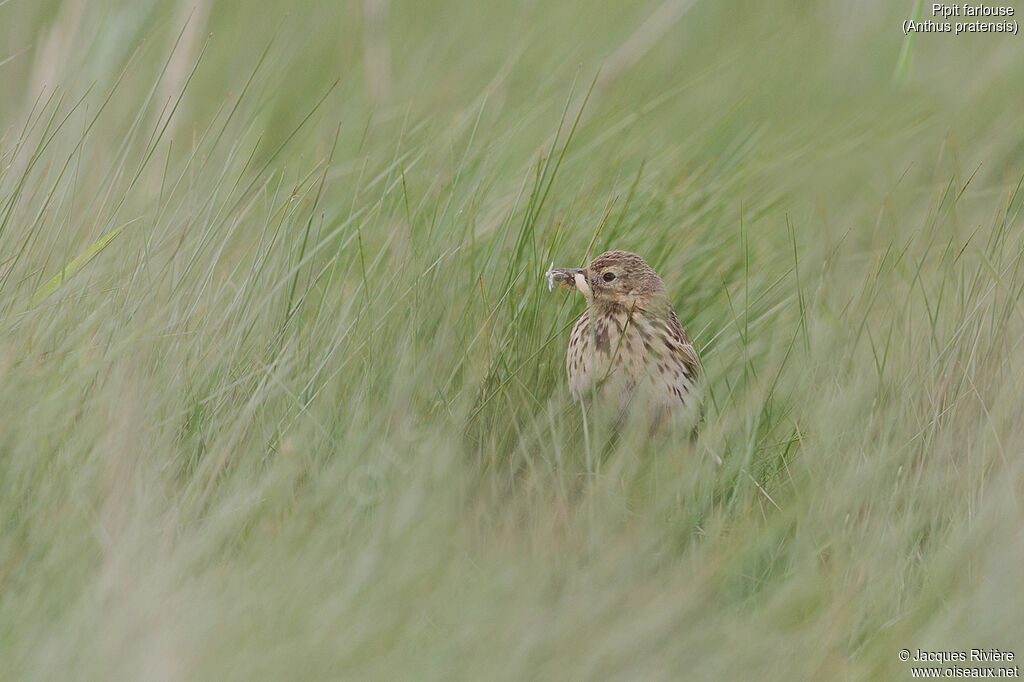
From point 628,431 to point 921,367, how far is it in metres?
0.70

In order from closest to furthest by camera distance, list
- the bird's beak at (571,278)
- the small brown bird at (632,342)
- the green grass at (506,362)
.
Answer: the green grass at (506,362), the small brown bird at (632,342), the bird's beak at (571,278)

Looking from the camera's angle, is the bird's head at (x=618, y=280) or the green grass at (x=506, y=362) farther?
the bird's head at (x=618, y=280)

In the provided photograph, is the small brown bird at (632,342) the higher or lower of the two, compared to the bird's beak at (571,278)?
lower

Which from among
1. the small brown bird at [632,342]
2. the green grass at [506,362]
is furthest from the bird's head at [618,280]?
the green grass at [506,362]

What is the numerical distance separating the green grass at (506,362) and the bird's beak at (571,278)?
37 mm

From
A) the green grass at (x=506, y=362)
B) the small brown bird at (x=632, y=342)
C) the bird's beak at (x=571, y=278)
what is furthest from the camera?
the bird's beak at (x=571, y=278)

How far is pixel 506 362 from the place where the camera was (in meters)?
2.91

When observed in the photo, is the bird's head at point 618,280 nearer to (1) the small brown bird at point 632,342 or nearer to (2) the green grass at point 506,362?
(1) the small brown bird at point 632,342

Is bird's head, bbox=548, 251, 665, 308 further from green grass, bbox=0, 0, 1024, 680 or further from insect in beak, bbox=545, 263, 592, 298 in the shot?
green grass, bbox=0, 0, 1024, 680

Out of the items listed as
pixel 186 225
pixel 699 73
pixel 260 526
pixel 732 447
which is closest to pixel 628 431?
pixel 732 447

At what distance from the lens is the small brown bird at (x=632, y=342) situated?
3031 mm

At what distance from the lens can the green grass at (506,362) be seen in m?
2.21

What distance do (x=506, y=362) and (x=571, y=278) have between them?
0.39m

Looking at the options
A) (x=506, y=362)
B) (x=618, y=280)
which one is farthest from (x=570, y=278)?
(x=506, y=362)
